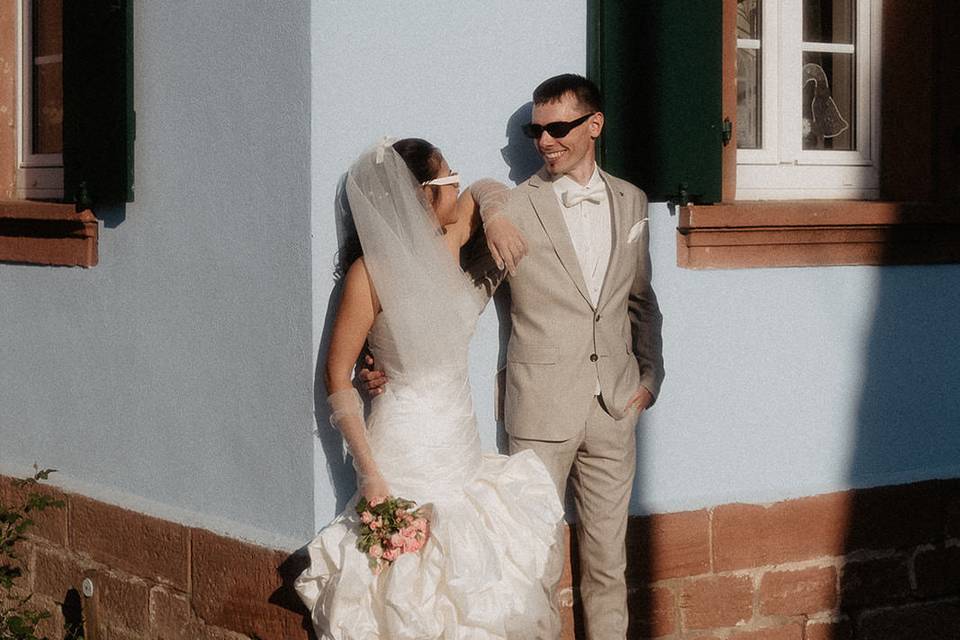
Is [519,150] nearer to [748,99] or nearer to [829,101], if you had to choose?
[748,99]

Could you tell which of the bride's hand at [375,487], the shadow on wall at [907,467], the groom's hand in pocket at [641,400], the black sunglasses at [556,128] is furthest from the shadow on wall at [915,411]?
the bride's hand at [375,487]

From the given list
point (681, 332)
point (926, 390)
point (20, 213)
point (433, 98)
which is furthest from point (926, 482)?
point (20, 213)

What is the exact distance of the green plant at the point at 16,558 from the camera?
5.79 meters

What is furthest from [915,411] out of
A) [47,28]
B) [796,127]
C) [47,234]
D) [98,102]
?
[47,28]

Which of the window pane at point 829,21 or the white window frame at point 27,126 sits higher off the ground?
the window pane at point 829,21

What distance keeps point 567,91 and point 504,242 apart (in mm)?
572

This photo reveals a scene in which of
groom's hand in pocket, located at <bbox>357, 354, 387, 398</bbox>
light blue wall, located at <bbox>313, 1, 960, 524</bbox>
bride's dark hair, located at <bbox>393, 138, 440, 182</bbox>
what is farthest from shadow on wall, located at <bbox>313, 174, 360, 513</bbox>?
bride's dark hair, located at <bbox>393, 138, 440, 182</bbox>

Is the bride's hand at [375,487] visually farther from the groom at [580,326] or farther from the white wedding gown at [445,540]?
the groom at [580,326]

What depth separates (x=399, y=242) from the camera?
4.60 meters

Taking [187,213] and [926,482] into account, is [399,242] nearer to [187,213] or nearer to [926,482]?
[187,213]

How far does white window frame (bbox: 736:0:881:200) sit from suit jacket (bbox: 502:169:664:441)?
1.15 metres

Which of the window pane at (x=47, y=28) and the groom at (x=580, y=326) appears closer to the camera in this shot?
the groom at (x=580, y=326)

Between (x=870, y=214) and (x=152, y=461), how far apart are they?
9.41 ft

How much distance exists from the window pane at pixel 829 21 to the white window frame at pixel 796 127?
34 millimetres
